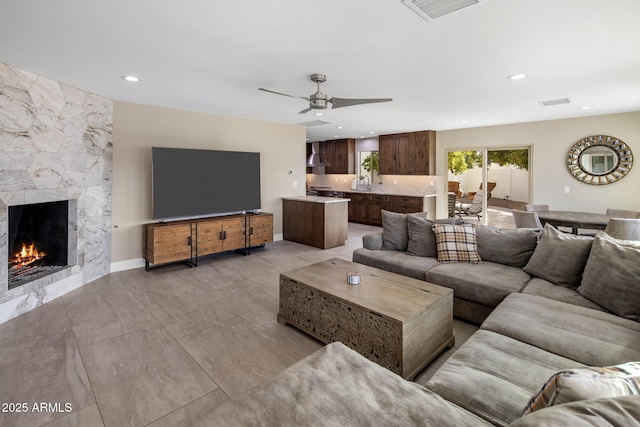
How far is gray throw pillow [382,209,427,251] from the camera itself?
13.4ft

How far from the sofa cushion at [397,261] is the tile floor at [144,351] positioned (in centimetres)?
63

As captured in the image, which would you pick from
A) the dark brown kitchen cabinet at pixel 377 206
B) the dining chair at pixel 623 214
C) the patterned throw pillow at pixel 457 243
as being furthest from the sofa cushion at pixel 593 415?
the dark brown kitchen cabinet at pixel 377 206

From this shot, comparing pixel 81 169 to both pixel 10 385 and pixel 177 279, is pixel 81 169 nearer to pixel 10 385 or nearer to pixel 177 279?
pixel 177 279

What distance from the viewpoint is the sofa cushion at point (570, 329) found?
1731 millimetres

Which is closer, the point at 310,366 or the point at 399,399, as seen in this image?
the point at 399,399

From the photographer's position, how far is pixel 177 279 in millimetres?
4371

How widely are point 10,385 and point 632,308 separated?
14.0 ft

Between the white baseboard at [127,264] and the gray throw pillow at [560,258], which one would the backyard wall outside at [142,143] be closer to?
the white baseboard at [127,264]

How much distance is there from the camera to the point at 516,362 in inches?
64.6

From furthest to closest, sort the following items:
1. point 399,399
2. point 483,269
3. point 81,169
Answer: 1. point 81,169
2. point 483,269
3. point 399,399

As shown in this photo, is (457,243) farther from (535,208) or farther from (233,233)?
(233,233)

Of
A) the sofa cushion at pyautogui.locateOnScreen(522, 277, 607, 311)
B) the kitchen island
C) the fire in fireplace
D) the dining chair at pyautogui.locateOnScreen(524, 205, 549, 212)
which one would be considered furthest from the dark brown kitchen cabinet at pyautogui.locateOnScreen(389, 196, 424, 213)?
the fire in fireplace

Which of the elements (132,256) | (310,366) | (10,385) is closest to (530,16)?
(310,366)

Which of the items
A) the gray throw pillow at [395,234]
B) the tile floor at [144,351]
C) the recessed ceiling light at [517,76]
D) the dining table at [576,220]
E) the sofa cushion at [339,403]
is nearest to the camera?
the sofa cushion at [339,403]
